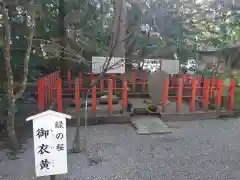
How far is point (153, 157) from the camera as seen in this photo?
3.71 metres

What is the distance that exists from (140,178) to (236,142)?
2365 millimetres

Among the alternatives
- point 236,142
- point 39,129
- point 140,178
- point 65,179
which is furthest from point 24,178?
point 236,142

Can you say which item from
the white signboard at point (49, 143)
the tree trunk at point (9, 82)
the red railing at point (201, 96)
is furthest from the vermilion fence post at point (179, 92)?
the white signboard at point (49, 143)

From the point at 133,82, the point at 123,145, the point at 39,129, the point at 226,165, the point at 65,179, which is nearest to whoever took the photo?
the point at 39,129

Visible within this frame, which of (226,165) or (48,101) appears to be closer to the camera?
(226,165)

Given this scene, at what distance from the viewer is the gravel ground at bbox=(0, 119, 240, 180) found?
314 centimetres

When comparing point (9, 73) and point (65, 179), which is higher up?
point (9, 73)

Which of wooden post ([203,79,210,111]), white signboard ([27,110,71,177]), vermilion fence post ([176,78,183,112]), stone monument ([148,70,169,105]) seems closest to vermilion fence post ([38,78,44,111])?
stone monument ([148,70,169,105])

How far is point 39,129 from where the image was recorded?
2311 mm

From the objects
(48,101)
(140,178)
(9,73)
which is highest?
(9,73)

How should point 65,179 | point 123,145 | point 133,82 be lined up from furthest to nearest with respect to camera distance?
1. point 133,82
2. point 123,145
3. point 65,179

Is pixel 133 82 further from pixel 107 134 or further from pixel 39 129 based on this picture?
pixel 39 129

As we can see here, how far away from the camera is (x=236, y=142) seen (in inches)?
173

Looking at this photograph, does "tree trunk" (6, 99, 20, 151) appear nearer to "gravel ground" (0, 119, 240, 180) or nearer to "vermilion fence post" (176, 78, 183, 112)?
"gravel ground" (0, 119, 240, 180)
